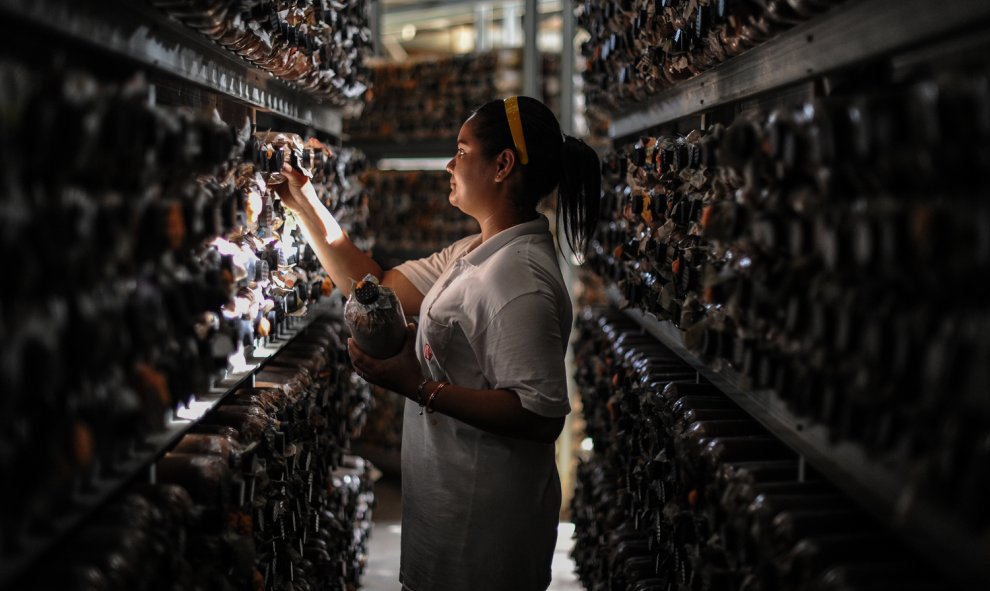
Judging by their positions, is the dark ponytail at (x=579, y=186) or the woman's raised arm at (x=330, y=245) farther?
the woman's raised arm at (x=330, y=245)

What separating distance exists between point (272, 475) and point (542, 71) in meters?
4.57

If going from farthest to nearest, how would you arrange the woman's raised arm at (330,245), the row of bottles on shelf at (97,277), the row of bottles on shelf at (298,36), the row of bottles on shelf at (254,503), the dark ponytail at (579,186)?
the woman's raised arm at (330,245) < the dark ponytail at (579,186) < the row of bottles on shelf at (298,36) < the row of bottles on shelf at (254,503) < the row of bottles on shelf at (97,277)

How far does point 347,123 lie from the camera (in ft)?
19.7

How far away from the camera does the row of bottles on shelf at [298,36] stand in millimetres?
1690

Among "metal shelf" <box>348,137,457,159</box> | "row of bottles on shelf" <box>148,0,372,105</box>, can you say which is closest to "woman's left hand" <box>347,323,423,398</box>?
"row of bottles on shelf" <box>148,0,372,105</box>

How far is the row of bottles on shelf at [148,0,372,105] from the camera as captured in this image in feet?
5.55

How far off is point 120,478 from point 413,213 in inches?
191

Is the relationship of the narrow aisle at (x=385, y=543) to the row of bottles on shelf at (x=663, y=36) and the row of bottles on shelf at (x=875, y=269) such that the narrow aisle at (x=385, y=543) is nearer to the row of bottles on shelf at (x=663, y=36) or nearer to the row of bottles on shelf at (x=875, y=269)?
the row of bottles on shelf at (x=663, y=36)

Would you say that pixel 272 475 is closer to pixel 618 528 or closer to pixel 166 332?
pixel 166 332

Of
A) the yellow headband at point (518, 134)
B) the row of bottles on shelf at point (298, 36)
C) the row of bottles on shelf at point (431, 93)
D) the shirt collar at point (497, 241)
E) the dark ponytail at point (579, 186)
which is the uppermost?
the row of bottles on shelf at point (431, 93)

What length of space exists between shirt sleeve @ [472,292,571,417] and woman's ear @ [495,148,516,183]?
0.40 metres

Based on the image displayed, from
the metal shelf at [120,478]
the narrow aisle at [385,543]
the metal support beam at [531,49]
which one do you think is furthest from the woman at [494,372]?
the metal support beam at [531,49]

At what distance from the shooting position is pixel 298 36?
8.13 feet

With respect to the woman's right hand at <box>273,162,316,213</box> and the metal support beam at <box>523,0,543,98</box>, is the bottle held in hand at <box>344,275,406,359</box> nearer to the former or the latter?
the woman's right hand at <box>273,162,316,213</box>
